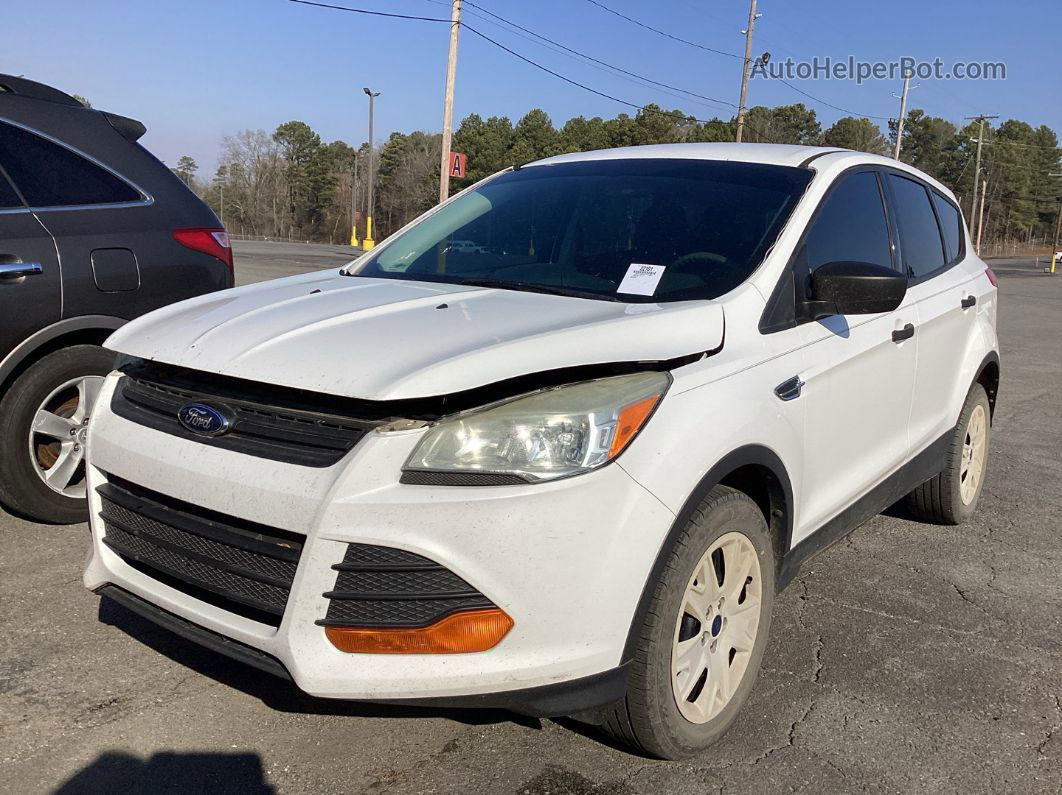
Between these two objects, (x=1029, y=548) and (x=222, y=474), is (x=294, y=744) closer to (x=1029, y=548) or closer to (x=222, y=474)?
(x=222, y=474)

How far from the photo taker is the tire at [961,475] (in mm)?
4598

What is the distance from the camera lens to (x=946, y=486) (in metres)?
4.64

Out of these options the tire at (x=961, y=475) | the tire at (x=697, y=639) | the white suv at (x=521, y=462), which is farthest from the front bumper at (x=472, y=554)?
the tire at (x=961, y=475)

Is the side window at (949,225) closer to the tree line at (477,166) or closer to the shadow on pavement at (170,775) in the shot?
the shadow on pavement at (170,775)

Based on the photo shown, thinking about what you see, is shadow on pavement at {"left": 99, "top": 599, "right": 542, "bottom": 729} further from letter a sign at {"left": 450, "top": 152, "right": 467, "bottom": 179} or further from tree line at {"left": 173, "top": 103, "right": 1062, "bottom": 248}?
tree line at {"left": 173, "top": 103, "right": 1062, "bottom": 248}

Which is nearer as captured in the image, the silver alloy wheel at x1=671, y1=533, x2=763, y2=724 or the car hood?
the car hood

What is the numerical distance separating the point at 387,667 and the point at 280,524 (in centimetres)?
42

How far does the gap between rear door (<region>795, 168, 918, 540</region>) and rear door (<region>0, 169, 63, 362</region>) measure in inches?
122

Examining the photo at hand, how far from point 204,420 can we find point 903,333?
2.69 metres

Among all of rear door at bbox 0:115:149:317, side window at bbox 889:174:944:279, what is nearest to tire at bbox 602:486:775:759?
side window at bbox 889:174:944:279

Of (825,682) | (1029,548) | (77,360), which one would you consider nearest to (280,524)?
(825,682)

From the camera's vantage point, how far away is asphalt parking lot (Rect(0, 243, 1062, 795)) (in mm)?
2535

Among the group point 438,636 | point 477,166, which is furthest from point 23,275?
point 477,166

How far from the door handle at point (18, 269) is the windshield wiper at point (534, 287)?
6.48 feet
